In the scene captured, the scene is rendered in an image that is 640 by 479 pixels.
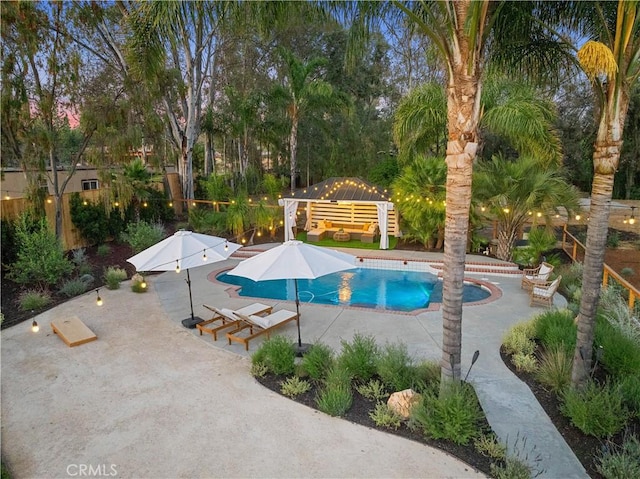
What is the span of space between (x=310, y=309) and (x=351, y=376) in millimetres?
4024

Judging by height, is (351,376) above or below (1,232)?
below

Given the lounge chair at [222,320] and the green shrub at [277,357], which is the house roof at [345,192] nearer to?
the lounge chair at [222,320]

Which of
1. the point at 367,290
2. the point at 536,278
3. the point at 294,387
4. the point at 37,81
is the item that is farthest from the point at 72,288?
the point at 536,278

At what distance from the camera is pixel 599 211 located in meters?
5.37

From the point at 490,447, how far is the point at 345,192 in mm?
13455

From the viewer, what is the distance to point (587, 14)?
21.0 feet

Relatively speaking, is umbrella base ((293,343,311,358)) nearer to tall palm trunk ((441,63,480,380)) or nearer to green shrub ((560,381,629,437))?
tall palm trunk ((441,63,480,380))

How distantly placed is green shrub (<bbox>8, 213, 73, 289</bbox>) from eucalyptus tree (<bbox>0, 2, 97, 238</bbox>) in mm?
2120

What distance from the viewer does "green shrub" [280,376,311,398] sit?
6.30 meters

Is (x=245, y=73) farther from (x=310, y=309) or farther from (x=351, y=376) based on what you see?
(x=351, y=376)

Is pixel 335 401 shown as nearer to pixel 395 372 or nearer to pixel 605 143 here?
pixel 395 372

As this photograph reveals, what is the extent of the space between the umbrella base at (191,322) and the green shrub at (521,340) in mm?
6236

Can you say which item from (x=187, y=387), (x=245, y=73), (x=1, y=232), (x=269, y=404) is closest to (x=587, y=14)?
(x=269, y=404)

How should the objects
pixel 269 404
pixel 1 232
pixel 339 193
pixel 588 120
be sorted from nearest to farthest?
pixel 269 404, pixel 1 232, pixel 339 193, pixel 588 120
